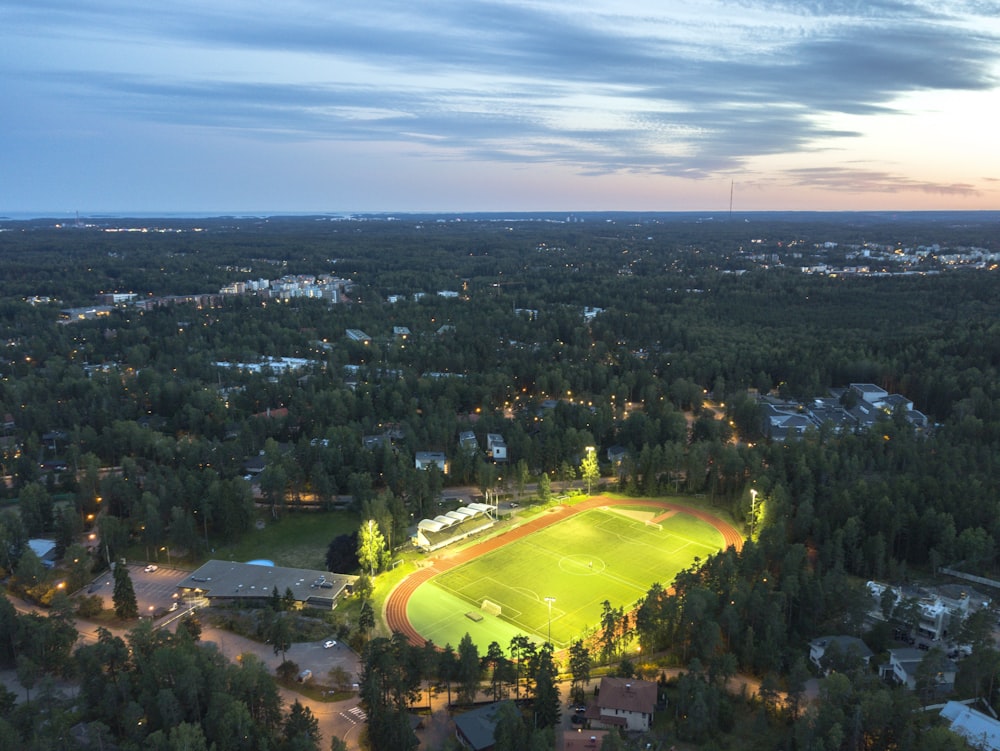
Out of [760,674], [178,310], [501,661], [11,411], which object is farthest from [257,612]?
[178,310]

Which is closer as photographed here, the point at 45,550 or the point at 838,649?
the point at 838,649

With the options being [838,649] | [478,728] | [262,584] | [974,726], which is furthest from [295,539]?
[974,726]

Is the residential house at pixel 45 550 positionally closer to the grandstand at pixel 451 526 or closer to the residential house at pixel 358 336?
the grandstand at pixel 451 526

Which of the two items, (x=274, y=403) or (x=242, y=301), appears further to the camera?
(x=242, y=301)

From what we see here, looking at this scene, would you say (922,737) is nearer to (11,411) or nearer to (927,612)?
(927,612)

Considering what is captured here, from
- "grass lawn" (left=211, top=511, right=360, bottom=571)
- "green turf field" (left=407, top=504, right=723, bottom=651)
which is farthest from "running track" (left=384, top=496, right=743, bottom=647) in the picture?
"grass lawn" (left=211, top=511, right=360, bottom=571)

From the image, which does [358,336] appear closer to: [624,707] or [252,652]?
[252,652]

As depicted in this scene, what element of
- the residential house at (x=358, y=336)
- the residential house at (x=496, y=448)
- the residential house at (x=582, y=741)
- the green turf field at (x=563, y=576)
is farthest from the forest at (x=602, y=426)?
the residential house at (x=582, y=741)
